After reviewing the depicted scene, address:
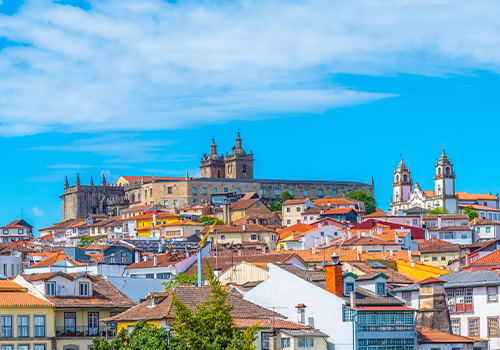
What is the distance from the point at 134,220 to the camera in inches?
6811

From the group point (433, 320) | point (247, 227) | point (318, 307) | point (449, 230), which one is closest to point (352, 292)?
point (318, 307)

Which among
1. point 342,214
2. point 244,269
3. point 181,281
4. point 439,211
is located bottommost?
point 181,281

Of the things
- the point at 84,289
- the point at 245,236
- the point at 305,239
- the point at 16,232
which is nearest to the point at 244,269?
the point at 84,289

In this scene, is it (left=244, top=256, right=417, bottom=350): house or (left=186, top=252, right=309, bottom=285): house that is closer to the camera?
(left=244, top=256, right=417, bottom=350): house

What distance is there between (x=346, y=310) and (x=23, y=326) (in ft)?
51.9

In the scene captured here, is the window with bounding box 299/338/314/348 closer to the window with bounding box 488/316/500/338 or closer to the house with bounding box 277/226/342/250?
the window with bounding box 488/316/500/338

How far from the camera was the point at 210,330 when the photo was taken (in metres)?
44.7

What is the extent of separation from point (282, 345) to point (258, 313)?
11.2 ft

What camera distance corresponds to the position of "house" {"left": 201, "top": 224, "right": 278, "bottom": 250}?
13588 centimetres

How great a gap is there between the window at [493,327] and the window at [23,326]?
74.2 feet

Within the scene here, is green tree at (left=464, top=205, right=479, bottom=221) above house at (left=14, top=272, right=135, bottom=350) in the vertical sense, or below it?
above

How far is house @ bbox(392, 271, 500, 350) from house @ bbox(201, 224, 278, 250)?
76295mm

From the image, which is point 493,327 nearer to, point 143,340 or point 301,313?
point 301,313

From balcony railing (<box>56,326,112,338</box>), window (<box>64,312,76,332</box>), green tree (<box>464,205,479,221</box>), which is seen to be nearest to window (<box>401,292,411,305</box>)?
balcony railing (<box>56,326,112,338</box>)
